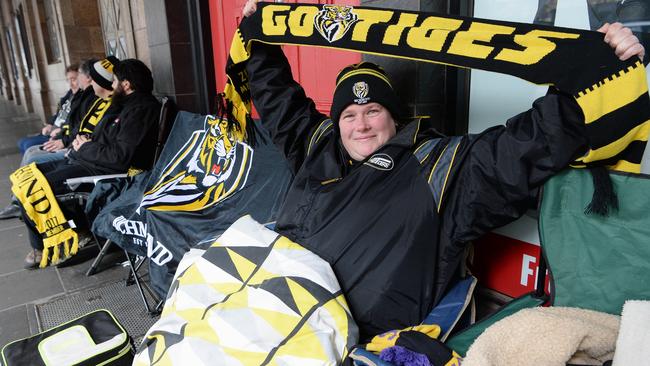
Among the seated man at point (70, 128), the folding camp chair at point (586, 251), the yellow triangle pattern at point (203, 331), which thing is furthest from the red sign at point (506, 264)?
the seated man at point (70, 128)

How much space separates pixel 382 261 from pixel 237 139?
140 centimetres

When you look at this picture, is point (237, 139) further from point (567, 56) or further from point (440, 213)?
point (567, 56)

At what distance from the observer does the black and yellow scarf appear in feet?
10.1

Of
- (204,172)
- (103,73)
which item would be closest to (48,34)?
(103,73)

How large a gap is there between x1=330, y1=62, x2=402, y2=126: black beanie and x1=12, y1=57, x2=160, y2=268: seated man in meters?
2.14

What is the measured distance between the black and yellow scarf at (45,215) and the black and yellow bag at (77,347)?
1.65 meters

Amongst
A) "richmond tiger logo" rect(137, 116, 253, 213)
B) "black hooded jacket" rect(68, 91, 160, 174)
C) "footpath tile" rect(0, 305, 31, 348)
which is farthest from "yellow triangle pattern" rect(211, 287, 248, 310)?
"black hooded jacket" rect(68, 91, 160, 174)

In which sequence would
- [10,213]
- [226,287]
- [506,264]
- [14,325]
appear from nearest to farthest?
1. [226,287]
2. [506,264]
3. [14,325]
4. [10,213]

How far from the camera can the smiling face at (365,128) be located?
1637mm

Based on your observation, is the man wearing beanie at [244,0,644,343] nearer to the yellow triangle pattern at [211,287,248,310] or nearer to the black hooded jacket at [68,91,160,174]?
the yellow triangle pattern at [211,287,248,310]

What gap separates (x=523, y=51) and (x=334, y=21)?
69 centimetres

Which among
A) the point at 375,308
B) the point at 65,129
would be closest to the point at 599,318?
the point at 375,308

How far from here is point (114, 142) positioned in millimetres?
3309

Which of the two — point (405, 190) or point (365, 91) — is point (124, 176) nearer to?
point (365, 91)
